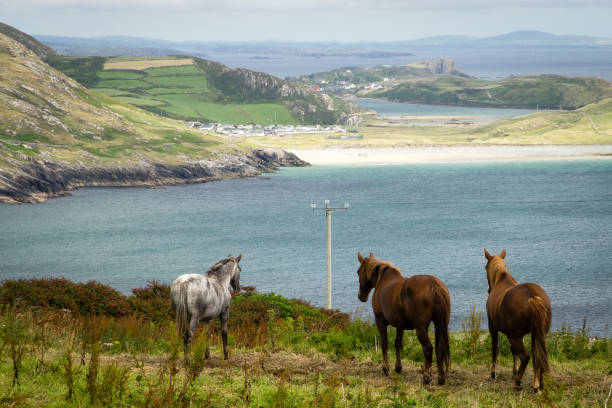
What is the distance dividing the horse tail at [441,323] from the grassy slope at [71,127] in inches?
4399

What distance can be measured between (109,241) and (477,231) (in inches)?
1864

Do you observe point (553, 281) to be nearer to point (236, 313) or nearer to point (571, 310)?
point (571, 310)

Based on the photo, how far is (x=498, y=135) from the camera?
18075 cm

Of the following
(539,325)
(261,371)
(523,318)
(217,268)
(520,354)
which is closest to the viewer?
(539,325)

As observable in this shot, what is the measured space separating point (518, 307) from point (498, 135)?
177204 mm

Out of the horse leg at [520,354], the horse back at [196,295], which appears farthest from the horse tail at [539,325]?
the horse back at [196,295]

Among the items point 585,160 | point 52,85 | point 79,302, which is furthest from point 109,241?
point 585,160

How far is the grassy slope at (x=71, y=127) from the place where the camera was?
127m

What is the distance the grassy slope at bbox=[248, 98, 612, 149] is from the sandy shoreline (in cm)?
577

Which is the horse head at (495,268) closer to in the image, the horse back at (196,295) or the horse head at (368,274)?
the horse head at (368,274)

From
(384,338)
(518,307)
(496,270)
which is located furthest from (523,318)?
(384,338)

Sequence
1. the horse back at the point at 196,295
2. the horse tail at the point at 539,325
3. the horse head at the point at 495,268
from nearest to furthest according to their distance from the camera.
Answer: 1. the horse tail at the point at 539,325
2. the horse head at the point at 495,268
3. the horse back at the point at 196,295

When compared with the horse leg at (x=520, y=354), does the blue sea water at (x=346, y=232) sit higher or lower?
lower

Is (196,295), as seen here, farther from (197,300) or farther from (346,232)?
(346,232)
